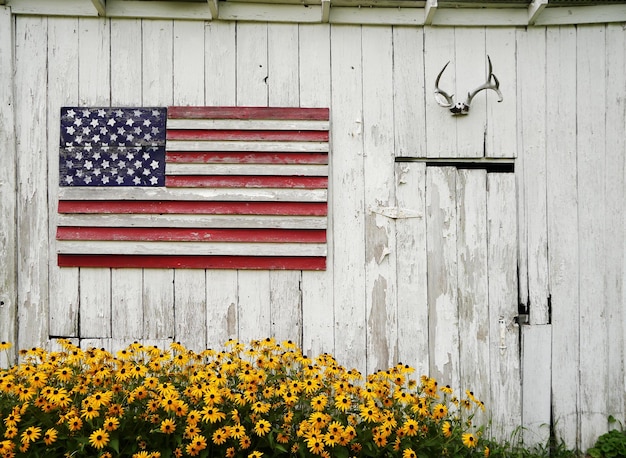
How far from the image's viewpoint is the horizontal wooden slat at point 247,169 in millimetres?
3602

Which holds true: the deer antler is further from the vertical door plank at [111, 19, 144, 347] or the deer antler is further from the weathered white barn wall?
the vertical door plank at [111, 19, 144, 347]

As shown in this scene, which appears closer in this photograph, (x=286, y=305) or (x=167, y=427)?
(x=167, y=427)

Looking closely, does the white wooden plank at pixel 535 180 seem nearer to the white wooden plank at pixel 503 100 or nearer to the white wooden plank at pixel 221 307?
the white wooden plank at pixel 503 100

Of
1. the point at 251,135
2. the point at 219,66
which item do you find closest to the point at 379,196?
the point at 251,135

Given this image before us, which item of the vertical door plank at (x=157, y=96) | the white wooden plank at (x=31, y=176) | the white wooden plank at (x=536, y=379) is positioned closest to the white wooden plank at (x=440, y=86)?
the white wooden plank at (x=536, y=379)

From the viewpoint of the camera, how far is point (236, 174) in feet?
11.9

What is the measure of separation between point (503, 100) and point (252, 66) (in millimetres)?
1973

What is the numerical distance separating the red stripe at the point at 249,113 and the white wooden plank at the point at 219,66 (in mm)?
83

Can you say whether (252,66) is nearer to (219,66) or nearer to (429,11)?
(219,66)

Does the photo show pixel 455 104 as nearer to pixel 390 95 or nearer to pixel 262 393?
pixel 390 95

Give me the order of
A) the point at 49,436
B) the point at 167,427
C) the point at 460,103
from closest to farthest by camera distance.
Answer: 1. the point at 49,436
2. the point at 167,427
3. the point at 460,103

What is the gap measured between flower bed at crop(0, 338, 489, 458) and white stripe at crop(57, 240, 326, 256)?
0.89 m

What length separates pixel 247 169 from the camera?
3.62 meters

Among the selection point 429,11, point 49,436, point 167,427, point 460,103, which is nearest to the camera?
point 49,436
